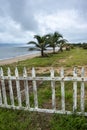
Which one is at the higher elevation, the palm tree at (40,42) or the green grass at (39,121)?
the palm tree at (40,42)

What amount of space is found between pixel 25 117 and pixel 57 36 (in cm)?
2613

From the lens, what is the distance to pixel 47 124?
13.5 ft

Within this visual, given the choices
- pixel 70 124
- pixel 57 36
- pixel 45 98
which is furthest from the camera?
pixel 57 36

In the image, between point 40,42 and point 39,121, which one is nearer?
point 39,121

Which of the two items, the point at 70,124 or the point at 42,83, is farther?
the point at 42,83

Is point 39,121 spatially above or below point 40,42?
below

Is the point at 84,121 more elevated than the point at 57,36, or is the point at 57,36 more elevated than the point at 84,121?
the point at 57,36

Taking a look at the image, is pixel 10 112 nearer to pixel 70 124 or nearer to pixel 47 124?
pixel 47 124

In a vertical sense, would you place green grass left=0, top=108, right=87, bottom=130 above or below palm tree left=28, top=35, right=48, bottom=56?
below

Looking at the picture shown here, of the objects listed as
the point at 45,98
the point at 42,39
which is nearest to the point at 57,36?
the point at 42,39

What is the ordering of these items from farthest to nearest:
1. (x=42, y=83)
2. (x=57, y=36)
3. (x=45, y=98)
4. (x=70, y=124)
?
(x=57, y=36), (x=42, y=83), (x=45, y=98), (x=70, y=124)

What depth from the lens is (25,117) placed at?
4473 mm

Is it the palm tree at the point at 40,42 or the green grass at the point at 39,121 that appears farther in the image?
the palm tree at the point at 40,42

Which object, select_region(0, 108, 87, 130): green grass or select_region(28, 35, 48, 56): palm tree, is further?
select_region(28, 35, 48, 56): palm tree
